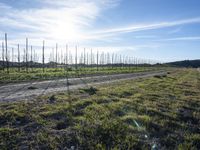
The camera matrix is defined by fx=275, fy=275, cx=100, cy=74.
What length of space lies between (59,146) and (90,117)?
295 cm

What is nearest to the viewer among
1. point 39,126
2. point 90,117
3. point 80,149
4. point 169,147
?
point 80,149

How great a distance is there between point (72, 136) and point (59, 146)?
2.36 feet

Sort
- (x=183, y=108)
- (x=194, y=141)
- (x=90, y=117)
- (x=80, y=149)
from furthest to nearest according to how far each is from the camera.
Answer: (x=183, y=108)
(x=90, y=117)
(x=194, y=141)
(x=80, y=149)

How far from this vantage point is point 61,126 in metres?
8.66

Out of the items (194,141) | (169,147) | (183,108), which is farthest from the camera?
(183,108)

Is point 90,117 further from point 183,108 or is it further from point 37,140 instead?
point 183,108

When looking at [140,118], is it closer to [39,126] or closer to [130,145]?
[130,145]

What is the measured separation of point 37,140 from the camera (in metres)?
7.18

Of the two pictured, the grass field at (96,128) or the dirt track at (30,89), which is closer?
the grass field at (96,128)

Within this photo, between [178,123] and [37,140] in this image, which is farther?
[178,123]

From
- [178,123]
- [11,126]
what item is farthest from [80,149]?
[178,123]

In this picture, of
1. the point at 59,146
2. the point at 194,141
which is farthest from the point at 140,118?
the point at 59,146

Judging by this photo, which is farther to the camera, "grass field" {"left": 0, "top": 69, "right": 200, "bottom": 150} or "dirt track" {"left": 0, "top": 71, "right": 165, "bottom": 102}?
"dirt track" {"left": 0, "top": 71, "right": 165, "bottom": 102}

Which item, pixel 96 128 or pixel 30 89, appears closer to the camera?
pixel 96 128
